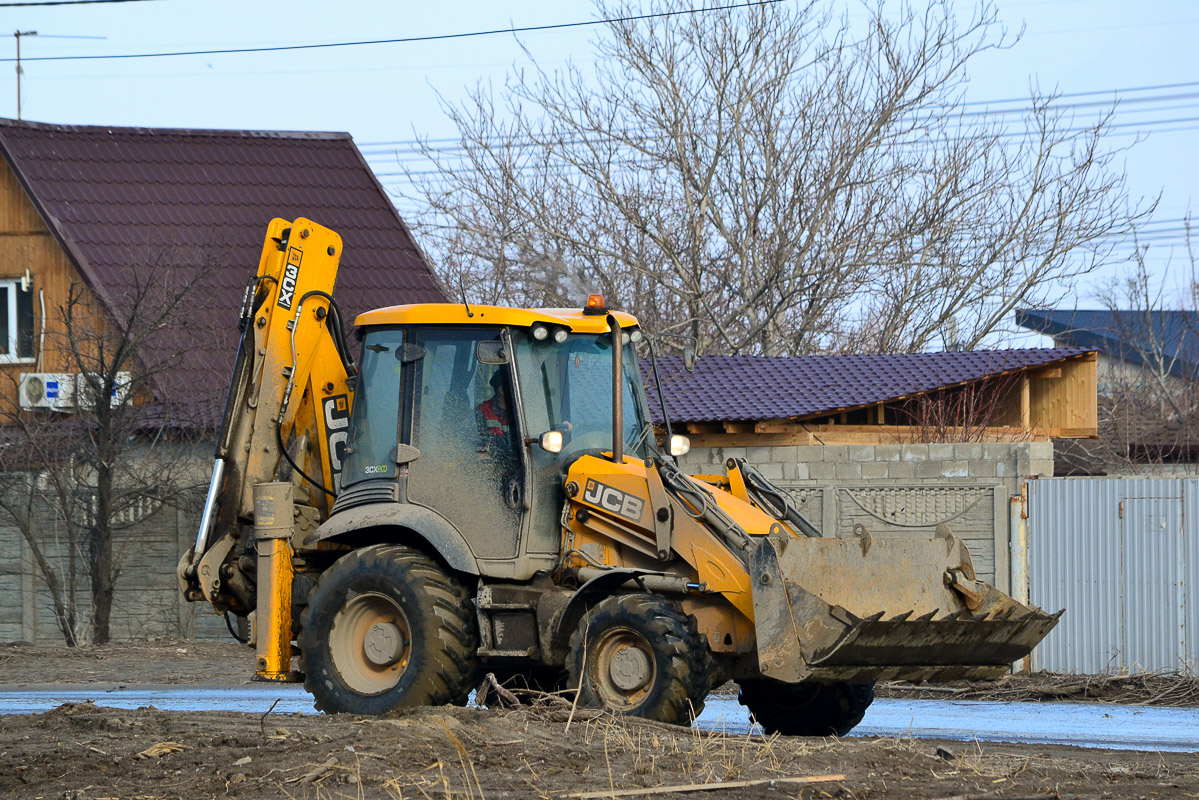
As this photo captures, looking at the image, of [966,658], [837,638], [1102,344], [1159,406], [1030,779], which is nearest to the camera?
[1030,779]

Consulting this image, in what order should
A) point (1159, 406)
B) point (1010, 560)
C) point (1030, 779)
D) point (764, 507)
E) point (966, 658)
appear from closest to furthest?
point (1030, 779) < point (966, 658) < point (764, 507) < point (1010, 560) < point (1159, 406)

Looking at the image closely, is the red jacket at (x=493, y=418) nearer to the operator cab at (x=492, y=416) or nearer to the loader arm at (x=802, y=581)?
the operator cab at (x=492, y=416)

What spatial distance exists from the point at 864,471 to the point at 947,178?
1407 centimetres

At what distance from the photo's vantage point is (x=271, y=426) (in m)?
11.5

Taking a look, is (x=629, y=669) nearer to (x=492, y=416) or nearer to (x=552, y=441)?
(x=552, y=441)

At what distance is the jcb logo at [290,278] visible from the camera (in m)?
11.6

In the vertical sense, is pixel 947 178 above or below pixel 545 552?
above

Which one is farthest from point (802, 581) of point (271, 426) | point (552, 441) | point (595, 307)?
point (271, 426)

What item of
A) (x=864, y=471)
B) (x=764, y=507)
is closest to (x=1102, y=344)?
(x=864, y=471)

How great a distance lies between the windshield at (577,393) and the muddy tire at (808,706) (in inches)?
73.2

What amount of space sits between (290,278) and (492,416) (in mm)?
2390

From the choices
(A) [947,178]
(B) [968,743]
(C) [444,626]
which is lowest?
(B) [968,743]

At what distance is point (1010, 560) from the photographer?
15609 mm

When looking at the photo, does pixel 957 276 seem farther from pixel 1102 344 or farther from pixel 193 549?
pixel 1102 344
